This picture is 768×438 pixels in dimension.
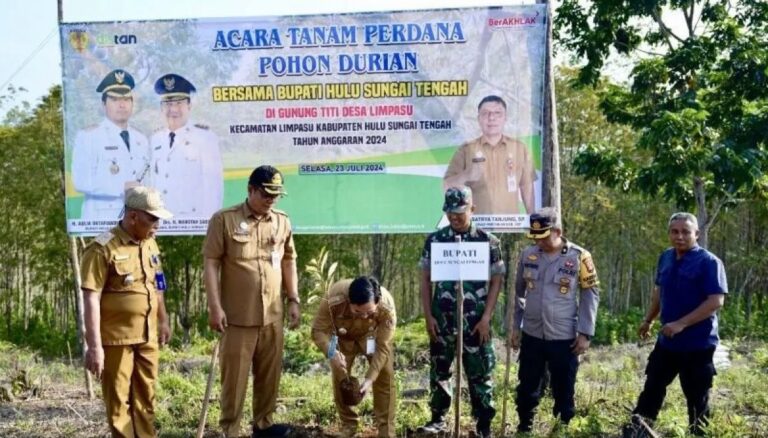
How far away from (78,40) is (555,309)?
14.2 feet

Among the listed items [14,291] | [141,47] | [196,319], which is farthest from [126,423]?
[14,291]

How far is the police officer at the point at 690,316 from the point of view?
4426mm

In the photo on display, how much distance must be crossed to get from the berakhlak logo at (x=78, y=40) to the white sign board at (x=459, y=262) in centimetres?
358

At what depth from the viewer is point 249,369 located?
15.6ft

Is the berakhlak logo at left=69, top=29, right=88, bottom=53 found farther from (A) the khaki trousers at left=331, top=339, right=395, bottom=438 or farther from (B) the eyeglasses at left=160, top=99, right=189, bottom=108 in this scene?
(A) the khaki trousers at left=331, top=339, right=395, bottom=438

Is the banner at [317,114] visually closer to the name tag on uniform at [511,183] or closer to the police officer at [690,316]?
the name tag on uniform at [511,183]

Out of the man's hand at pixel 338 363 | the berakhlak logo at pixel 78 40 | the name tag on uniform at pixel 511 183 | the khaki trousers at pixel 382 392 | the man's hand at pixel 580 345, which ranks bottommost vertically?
the khaki trousers at pixel 382 392

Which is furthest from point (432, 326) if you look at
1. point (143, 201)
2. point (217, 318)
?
point (143, 201)

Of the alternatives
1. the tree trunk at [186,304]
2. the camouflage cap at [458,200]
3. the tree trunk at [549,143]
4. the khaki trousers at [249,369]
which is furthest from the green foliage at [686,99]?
the tree trunk at [186,304]

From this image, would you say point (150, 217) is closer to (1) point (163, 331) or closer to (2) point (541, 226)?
(1) point (163, 331)

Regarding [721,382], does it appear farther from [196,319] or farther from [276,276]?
[196,319]

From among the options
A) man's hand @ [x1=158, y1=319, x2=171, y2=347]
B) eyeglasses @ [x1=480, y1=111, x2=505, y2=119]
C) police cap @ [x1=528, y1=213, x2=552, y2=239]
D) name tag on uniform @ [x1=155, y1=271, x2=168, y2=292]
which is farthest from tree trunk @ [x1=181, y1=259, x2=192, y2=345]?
police cap @ [x1=528, y1=213, x2=552, y2=239]

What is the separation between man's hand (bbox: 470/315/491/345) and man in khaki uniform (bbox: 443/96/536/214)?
127 centimetres

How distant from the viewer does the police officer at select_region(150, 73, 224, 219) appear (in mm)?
6160
